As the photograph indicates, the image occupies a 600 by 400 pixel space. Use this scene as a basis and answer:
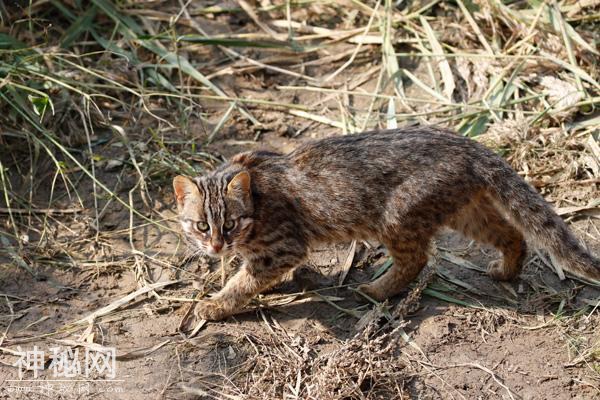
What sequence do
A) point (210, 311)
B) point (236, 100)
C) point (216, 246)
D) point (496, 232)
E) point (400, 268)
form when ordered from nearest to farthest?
point (216, 246) → point (210, 311) → point (400, 268) → point (496, 232) → point (236, 100)

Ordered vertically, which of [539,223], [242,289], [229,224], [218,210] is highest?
[539,223]

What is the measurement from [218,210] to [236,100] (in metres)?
2.32

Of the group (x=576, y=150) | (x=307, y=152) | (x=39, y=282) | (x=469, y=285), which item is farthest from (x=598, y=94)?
(x=39, y=282)

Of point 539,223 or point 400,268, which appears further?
point 400,268

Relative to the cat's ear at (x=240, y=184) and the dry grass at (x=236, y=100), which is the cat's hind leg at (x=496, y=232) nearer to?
the dry grass at (x=236, y=100)

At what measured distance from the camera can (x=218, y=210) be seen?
6.88 meters

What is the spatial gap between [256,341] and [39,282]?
2069 mm

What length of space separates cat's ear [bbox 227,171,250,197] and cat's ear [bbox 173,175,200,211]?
11.0 inches

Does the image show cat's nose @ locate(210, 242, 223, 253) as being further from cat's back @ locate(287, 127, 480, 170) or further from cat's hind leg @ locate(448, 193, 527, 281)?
cat's hind leg @ locate(448, 193, 527, 281)

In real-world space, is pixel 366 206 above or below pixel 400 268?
above

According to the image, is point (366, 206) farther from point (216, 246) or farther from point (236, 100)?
point (236, 100)

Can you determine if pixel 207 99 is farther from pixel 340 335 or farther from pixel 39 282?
pixel 340 335

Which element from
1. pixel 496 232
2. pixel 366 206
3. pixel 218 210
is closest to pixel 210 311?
pixel 218 210

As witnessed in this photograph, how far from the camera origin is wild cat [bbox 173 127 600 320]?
22.7 feet
